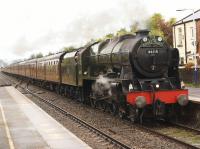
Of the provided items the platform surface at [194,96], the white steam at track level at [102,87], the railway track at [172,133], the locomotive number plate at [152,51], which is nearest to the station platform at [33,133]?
the railway track at [172,133]

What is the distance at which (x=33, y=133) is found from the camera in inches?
529

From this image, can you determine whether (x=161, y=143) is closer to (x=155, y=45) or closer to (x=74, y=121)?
(x=155, y=45)

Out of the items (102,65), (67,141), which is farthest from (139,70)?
(67,141)

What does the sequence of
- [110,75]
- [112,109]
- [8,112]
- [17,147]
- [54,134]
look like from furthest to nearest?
[8,112], [112,109], [110,75], [54,134], [17,147]

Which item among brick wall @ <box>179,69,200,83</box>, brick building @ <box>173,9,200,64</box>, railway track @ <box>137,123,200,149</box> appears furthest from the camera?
brick building @ <box>173,9,200,64</box>

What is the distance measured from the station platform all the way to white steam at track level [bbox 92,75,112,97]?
2368 millimetres

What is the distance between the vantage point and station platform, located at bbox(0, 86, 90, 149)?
11.4 meters

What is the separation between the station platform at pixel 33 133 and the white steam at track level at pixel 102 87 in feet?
7.77

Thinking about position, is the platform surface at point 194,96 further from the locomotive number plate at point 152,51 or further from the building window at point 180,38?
the building window at point 180,38

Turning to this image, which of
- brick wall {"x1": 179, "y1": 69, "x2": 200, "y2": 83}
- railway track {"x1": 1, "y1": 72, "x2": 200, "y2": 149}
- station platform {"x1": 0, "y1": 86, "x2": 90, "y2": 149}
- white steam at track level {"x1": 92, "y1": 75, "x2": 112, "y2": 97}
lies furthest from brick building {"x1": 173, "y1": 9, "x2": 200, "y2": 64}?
railway track {"x1": 1, "y1": 72, "x2": 200, "y2": 149}

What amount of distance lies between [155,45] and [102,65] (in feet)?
11.2

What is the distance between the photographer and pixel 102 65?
17.8 meters


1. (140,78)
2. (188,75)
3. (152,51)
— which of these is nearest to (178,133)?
(140,78)

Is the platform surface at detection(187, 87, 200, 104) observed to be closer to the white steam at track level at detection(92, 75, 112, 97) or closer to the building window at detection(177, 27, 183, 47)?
the white steam at track level at detection(92, 75, 112, 97)
